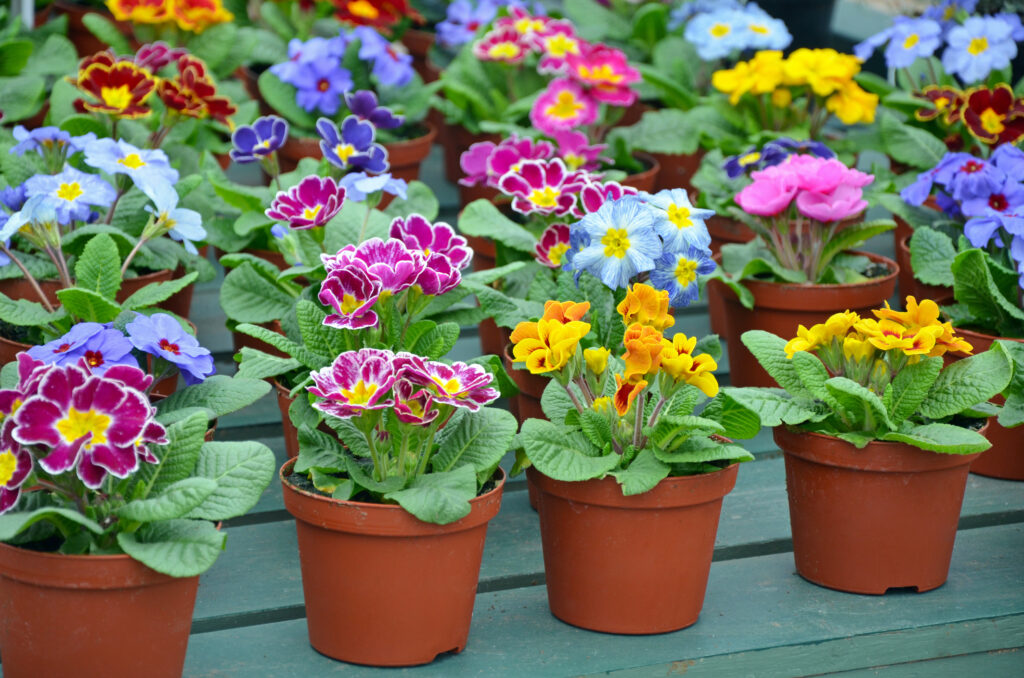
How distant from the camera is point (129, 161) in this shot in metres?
2.24

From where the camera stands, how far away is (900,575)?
1.93m

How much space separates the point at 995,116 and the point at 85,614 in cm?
213

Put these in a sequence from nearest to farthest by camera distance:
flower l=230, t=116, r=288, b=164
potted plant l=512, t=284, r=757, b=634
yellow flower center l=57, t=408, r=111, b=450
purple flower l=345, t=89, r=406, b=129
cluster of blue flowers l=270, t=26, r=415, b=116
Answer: yellow flower center l=57, t=408, r=111, b=450, potted plant l=512, t=284, r=757, b=634, flower l=230, t=116, r=288, b=164, purple flower l=345, t=89, r=406, b=129, cluster of blue flowers l=270, t=26, r=415, b=116

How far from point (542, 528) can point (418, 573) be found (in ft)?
0.83

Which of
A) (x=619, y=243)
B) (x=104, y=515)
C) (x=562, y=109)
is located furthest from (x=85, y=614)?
(x=562, y=109)

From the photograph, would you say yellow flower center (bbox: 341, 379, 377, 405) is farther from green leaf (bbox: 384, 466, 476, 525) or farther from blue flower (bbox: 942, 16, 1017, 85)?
blue flower (bbox: 942, 16, 1017, 85)

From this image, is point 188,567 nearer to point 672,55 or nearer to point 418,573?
point 418,573

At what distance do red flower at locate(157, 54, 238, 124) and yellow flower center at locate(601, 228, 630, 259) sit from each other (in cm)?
95


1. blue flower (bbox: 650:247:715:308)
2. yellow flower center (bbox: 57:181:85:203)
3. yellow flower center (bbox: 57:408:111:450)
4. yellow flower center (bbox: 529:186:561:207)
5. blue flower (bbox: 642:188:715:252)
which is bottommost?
yellow flower center (bbox: 529:186:561:207)

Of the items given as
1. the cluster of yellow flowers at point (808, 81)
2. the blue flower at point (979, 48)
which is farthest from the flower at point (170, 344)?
the blue flower at point (979, 48)

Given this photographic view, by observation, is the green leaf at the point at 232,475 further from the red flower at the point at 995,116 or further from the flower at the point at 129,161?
the red flower at the point at 995,116

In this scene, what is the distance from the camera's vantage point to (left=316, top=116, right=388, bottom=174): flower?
2.45 m

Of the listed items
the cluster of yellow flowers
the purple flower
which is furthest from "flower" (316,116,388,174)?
the cluster of yellow flowers

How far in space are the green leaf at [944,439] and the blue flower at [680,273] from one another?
0.38 metres
